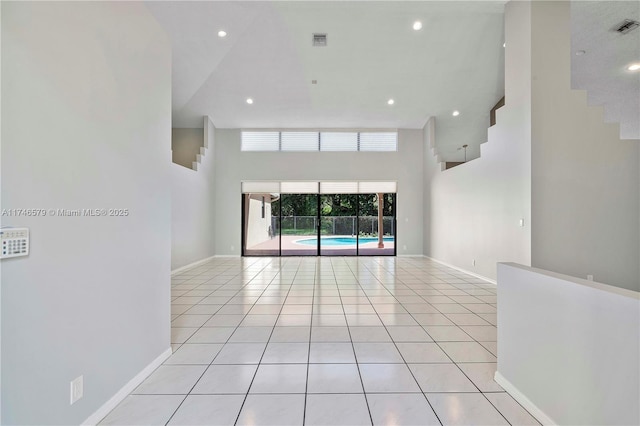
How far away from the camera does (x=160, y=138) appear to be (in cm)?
236

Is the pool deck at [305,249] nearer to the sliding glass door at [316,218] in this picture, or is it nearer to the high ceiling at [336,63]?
the sliding glass door at [316,218]

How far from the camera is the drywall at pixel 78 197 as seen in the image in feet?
4.08

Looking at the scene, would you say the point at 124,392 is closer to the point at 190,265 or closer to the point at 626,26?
the point at 190,265

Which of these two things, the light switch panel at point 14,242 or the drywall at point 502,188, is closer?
the light switch panel at point 14,242

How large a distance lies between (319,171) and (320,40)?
373cm

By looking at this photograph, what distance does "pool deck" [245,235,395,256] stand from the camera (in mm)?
8484

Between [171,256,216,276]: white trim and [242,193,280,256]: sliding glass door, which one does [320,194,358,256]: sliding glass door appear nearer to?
[242,193,280,256]: sliding glass door

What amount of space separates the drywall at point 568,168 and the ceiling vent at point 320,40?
3120 mm

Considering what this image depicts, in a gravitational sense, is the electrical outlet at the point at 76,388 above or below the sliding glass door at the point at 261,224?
below

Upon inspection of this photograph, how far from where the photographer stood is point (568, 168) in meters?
3.79

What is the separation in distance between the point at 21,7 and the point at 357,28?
4624 millimetres

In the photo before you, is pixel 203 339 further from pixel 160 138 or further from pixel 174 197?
pixel 174 197

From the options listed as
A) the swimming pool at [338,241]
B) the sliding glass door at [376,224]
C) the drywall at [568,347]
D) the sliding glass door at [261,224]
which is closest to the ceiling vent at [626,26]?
the drywall at [568,347]

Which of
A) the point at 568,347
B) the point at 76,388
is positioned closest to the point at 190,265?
the point at 76,388
